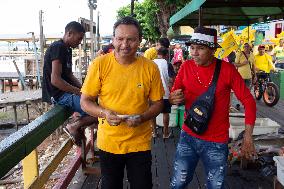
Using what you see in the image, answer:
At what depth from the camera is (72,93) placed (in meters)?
3.96

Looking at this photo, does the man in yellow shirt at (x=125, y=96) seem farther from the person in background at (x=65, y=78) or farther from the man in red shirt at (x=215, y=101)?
the person in background at (x=65, y=78)

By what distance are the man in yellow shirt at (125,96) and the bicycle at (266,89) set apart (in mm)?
8186

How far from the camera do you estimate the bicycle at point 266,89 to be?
10.1m

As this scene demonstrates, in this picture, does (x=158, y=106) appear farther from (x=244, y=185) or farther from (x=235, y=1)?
(x=235, y=1)

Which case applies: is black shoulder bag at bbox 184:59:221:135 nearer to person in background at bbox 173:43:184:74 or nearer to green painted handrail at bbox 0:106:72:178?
green painted handrail at bbox 0:106:72:178

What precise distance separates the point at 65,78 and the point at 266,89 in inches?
305

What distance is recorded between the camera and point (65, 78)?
4.12 meters

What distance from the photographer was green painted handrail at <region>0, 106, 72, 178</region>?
81.7 inches

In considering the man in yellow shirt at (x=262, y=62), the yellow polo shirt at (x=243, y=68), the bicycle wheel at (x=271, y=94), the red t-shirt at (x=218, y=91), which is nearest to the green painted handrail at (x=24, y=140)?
the red t-shirt at (x=218, y=91)

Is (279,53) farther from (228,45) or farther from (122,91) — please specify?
(122,91)

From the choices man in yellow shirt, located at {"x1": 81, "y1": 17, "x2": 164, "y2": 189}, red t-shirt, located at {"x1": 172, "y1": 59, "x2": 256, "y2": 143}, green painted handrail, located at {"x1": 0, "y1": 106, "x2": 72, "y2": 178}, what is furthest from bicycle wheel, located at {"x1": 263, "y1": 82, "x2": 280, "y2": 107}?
man in yellow shirt, located at {"x1": 81, "y1": 17, "x2": 164, "y2": 189}

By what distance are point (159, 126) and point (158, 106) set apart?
16.7 feet

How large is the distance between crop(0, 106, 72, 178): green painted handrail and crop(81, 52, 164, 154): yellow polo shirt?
0.50 metres

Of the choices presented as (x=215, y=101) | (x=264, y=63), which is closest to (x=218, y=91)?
(x=215, y=101)
